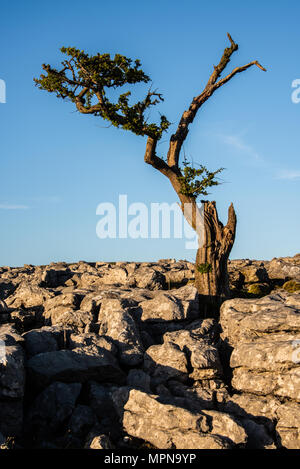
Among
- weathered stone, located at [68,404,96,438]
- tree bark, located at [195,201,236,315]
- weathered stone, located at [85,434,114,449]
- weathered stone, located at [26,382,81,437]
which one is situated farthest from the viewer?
tree bark, located at [195,201,236,315]

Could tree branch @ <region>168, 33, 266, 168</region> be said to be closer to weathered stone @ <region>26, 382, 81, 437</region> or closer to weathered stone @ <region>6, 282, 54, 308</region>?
weathered stone @ <region>6, 282, 54, 308</region>

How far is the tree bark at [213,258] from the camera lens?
27.3 m

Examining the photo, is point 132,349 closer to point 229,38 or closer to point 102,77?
point 102,77

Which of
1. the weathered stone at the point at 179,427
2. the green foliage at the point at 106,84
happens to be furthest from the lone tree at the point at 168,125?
the weathered stone at the point at 179,427

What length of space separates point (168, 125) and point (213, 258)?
8.93 meters

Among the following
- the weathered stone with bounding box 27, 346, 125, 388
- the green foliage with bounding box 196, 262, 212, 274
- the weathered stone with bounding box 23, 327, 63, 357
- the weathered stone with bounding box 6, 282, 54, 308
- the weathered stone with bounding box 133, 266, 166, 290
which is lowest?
the weathered stone with bounding box 27, 346, 125, 388

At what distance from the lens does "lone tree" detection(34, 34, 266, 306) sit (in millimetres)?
27203

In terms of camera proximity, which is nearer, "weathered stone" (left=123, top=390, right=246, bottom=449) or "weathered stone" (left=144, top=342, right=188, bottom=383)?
"weathered stone" (left=123, top=390, right=246, bottom=449)

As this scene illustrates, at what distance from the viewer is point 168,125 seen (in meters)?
28.0

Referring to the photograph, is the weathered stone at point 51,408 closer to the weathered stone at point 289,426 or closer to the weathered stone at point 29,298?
the weathered stone at point 289,426

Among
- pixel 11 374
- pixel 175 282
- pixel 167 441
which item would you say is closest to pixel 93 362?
pixel 11 374

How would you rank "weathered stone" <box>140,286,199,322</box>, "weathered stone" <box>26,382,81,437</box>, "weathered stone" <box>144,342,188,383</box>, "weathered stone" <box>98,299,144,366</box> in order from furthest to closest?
1. "weathered stone" <box>140,286,199,322</box>
2. "weathered stone" <box>98,299,144,366</box>
3. "weathered stone" <box>144,342,188,383</box>
4. "weathered stone" <box>26,382,81,437</box>

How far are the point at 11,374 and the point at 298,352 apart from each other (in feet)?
33.0

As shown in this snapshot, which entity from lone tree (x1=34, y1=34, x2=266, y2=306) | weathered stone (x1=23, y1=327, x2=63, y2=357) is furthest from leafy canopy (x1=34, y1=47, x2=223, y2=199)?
weathered stone (x1=23, y1=327, x2=63, y2=357)
